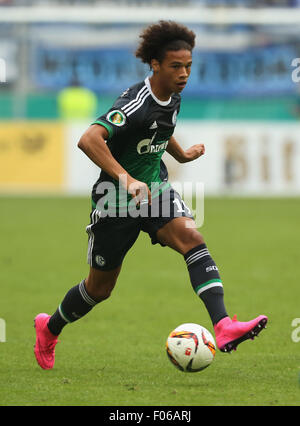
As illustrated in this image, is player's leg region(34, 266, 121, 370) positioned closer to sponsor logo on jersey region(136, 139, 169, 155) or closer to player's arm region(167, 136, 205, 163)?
sponsor logo on jersey region(136, 139, 169, 155)

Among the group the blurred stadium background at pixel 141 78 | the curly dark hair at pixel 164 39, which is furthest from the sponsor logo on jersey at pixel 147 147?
the blurred stadium background at pixel 141 78

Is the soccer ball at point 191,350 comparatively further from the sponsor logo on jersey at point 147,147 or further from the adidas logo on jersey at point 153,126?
the adidas logo on jersey at point 153,126

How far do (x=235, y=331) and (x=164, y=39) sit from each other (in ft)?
6.08

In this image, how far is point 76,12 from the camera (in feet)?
68.7

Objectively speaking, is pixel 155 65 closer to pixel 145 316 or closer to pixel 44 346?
pixel 44 346

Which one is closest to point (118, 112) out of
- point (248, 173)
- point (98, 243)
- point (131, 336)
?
point (98, 243)

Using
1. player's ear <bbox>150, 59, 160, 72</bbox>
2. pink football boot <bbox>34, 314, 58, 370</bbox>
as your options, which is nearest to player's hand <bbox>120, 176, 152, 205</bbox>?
player's ear <bbox>150, 59, 160, 72</bbox>

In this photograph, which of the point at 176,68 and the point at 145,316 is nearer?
the point at 176,68

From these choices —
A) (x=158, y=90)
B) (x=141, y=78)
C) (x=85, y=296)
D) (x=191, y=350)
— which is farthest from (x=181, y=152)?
(x=141, y=78)

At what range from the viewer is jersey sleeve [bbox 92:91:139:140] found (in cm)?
568

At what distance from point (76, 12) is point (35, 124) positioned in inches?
104

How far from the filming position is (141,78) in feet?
96.6

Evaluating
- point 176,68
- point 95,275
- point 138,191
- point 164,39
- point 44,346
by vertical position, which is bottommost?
point 44,346
